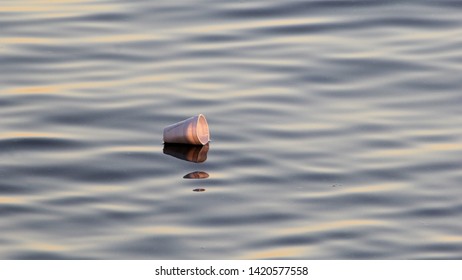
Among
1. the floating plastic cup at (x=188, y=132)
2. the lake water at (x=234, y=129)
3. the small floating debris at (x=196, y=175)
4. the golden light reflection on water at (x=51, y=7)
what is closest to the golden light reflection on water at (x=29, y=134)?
the lake water at (x=234, y=129)

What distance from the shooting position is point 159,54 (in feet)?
39.5

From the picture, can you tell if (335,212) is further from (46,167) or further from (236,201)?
(46,167)

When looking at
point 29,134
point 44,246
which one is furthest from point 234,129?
point 44,246

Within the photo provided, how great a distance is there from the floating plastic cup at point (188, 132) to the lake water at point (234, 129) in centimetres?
8

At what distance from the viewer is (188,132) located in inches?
402

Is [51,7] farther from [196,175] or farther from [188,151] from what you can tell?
[196,175]

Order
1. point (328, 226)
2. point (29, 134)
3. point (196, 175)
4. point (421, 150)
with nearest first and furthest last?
point (328, 226) < point (196, 175) < point (421, 150) < point (29, 134)

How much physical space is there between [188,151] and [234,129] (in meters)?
0.45

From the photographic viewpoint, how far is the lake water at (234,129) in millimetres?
8781

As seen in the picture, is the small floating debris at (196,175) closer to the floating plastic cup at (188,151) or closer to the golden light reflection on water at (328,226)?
the floating plastic cup at (188,151)

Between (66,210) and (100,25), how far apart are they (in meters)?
4.05

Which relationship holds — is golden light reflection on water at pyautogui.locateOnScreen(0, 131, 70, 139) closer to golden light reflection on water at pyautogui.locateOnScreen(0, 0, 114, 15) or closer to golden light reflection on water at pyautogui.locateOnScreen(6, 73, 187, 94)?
golden light reflection on water at pyautogui.locateOnScreen(6, 73, 187, 94)

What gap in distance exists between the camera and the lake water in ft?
28.8
